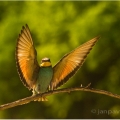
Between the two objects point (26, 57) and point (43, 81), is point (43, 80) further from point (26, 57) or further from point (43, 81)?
point (26, 57)

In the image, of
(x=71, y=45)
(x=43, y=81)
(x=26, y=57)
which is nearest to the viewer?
(x=26, y=57)

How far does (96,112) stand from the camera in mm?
5578

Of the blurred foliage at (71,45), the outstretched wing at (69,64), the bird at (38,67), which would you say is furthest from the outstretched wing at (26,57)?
the blurred foliage at (71,45)

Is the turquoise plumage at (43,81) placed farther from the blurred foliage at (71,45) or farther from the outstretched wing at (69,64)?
the blurred foliage at (71,45)

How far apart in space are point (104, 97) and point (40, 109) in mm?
1008

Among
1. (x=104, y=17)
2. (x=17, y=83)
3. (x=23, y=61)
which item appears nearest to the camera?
(x=23, y=61)

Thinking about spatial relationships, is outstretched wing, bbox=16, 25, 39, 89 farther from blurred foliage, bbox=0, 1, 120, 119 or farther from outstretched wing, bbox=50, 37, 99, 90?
blurred foliage, bbox=0, 1, 120, 119

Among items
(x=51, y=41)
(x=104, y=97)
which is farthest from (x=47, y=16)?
(x=104, y=97)

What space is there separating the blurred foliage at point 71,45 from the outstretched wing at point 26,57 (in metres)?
3.17

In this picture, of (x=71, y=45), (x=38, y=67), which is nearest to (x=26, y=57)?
(x=38, y=67)

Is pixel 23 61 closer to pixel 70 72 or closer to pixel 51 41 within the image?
pixel 70 72

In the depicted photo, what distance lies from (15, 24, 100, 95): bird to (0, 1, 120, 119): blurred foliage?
10.1ft

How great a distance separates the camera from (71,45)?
543 centimetres

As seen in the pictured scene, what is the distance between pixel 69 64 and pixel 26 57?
0.22 m
